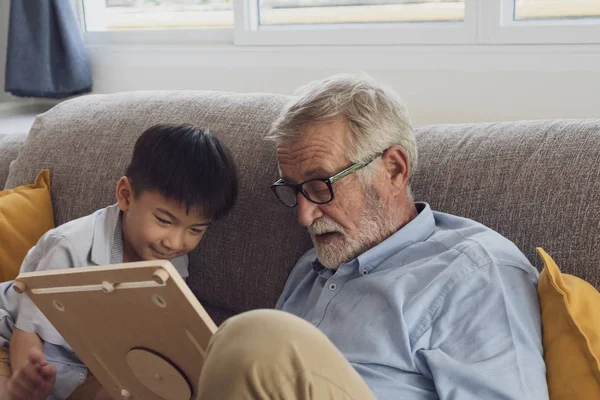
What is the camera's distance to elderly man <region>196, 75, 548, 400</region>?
98 cm

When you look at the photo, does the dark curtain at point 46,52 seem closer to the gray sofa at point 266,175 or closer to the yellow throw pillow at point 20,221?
the gray sofa at point 266,175

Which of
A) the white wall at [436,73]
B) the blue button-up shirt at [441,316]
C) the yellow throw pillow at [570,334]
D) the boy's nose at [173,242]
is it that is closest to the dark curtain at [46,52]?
the white wall at [436,73]

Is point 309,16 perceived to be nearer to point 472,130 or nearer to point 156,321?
point 472,130

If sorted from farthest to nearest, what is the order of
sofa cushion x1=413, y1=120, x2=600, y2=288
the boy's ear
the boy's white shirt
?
the boy's ear, the boy's white shirt, sofa cushion x1=413, y1=120, x2=600, y2=288

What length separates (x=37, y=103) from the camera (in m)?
3.51

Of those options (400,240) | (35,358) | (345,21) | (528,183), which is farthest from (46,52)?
(528,183)

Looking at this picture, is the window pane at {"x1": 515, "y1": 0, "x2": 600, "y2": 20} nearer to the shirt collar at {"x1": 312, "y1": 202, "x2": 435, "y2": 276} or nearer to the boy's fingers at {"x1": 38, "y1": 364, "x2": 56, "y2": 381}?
the shirt collar at {"x1": 312, "y1": 202, "x2": 435, "y2": 276}

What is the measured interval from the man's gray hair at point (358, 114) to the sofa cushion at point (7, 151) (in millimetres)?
1146

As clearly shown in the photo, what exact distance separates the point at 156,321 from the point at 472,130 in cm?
83

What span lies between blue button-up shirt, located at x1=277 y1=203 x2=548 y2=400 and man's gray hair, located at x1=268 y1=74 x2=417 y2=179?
164 mm

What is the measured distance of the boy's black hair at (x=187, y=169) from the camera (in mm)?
1683

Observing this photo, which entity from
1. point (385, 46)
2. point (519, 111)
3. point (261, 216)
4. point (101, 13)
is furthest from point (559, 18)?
point (101, 13)

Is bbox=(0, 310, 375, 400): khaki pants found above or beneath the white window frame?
beneath

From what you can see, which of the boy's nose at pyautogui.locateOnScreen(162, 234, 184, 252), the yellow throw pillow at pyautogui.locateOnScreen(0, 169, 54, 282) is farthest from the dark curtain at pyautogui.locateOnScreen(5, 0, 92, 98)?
the boy's nose at pyautogui.locateOnScreen(162, 234, 184, 252)
